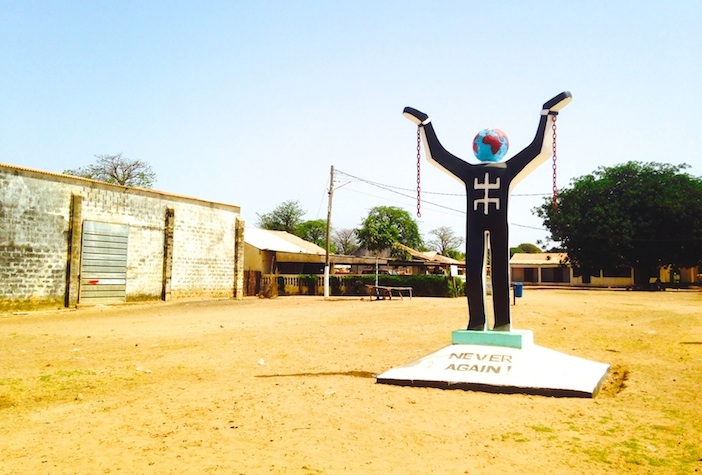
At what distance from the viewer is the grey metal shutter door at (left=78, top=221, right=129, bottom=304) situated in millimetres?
20844

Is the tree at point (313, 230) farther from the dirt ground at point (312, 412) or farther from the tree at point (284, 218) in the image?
the dirt ground at point (312, 412)

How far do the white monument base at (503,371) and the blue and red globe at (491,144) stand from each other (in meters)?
2.83

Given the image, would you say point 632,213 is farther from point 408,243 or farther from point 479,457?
point 479,457

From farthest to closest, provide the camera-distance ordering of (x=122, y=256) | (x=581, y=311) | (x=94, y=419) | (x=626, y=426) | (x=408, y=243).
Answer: (x=408, y=243)
(x=122, y=256)
(x=581, y=311)
(x=94, y=419)
(x=626, y=426)

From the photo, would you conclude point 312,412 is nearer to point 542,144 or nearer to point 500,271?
point 500,271

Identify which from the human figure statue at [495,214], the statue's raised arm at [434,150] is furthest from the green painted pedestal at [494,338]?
the statue's raised arm at [434,150]

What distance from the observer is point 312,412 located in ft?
18.4

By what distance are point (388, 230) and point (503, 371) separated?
54.0 metres

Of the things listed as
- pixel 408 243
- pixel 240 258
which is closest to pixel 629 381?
pixel 240 258

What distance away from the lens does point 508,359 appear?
7.42 m

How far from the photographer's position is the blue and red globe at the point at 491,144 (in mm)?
8656

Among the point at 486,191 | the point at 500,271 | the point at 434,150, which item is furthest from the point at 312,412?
the point at 434,150

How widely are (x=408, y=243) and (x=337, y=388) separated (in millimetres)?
58013

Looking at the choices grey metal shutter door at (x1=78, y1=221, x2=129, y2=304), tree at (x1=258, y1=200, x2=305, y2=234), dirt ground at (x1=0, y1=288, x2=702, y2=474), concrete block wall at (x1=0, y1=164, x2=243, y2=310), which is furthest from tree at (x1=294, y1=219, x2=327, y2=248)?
dirt ground at (x1=0, y1=288, x2=702, y2=474)
